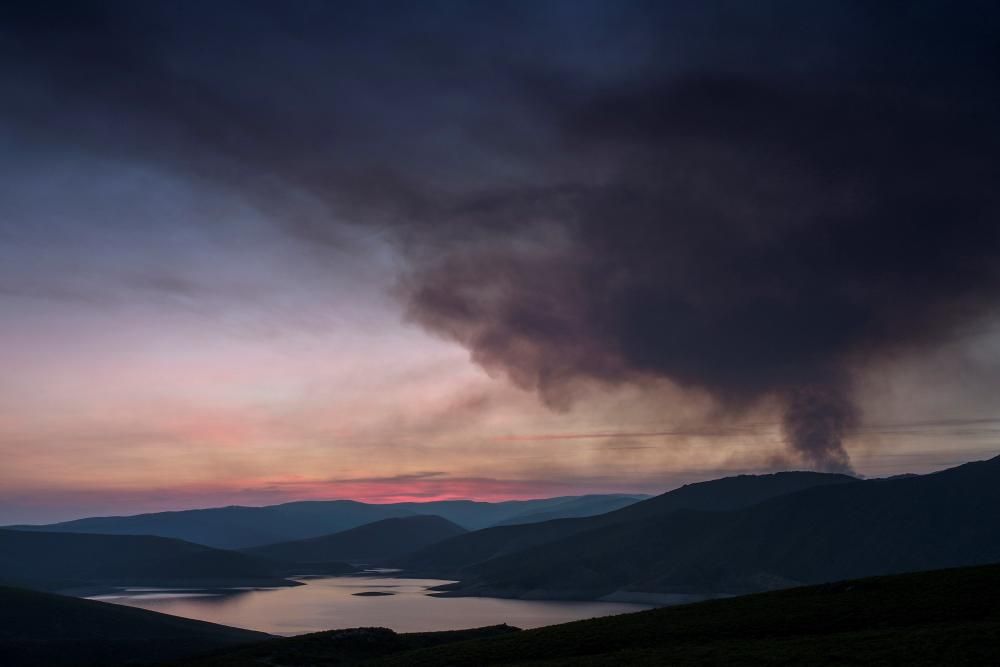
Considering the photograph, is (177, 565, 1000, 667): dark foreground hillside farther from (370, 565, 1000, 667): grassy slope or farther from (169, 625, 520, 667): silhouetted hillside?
(169, 625, 520, 667): silhouetted hillside

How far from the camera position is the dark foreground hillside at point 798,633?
3700cm

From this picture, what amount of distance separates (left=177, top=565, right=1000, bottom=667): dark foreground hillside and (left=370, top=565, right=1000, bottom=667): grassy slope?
0.07m

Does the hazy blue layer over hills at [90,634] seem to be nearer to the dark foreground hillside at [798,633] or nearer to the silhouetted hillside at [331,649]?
the silhouetted hillside at [331,649]

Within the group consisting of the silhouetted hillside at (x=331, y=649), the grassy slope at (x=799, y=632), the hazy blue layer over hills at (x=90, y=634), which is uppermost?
the grassy slope at (x=799, y=632)

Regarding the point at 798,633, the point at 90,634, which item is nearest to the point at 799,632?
the point at 798,633

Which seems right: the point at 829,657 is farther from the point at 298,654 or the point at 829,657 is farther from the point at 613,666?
the point at 298,654

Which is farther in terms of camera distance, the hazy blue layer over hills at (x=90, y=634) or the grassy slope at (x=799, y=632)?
the hazy blue layer over hills at (x=90, y=634)

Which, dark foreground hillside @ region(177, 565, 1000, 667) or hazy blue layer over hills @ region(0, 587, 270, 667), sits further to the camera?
hazy blue layer over hills @ region(0, 587, 270, 667)

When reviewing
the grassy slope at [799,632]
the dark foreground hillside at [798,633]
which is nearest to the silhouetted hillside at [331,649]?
the dark foreground hillside at [798,633]

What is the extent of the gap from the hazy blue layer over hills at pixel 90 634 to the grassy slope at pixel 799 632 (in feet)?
285

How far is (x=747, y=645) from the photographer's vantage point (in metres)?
44.0

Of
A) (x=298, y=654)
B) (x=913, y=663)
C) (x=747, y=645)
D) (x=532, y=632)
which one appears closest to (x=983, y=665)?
(x=913, y=663)

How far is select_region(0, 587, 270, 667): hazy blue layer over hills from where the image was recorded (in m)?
126

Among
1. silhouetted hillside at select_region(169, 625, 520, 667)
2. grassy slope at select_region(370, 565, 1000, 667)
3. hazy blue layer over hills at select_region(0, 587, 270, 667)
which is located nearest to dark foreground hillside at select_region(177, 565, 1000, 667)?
grassy slope at select_region(370, 565, 1000, 667)
